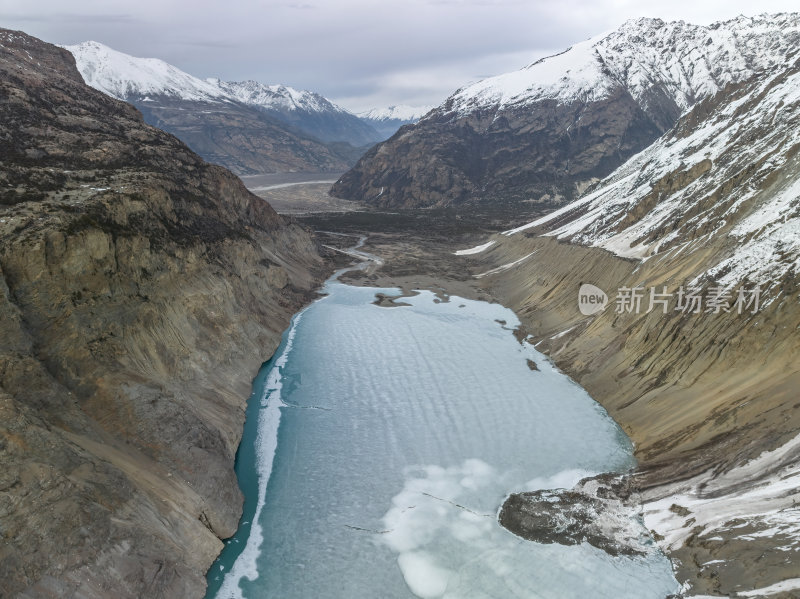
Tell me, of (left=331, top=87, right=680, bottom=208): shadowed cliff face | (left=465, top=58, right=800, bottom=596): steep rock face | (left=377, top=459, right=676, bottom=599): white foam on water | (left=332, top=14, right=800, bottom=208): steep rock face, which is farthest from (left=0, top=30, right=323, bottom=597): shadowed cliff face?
(left=332, top=14, right=800, bottom=208): steep rock face

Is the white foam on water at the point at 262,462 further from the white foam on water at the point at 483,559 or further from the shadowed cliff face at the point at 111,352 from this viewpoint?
the white foam on water at the point at 483,559

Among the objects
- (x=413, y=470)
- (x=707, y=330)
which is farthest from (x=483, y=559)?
(x=707, y=330)

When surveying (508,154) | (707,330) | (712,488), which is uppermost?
(508,154)

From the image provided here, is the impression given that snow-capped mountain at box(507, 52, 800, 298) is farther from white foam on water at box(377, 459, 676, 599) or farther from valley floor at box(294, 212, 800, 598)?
white foam on water at box(377, 459, 676, 599)

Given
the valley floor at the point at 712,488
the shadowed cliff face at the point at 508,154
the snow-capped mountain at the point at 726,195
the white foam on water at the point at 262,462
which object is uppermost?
the shadowed cliff face at the point at 508,154

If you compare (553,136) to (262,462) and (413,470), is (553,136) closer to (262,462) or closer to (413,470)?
(413,470)

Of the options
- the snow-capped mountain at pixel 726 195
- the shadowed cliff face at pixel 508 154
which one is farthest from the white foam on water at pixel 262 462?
the shadowed cliff face at pixel 508 154
